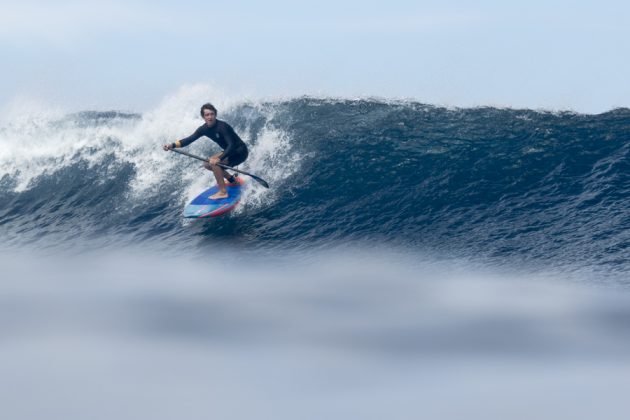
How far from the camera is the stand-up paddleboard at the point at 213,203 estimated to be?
45.9 feet

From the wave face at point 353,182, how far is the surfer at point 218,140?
0.76m

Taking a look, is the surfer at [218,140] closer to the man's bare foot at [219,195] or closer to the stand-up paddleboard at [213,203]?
the man's bare foot at [219,195]

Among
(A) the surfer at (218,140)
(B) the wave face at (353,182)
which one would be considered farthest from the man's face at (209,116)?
(B) the wave face at (353,182)

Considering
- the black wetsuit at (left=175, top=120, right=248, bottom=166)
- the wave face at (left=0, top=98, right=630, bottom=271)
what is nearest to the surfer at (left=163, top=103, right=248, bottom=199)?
the black wetsuit at (left=175, top=120, right=248, bottom=166)

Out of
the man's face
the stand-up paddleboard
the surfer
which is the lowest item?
the stand-up paddleboard

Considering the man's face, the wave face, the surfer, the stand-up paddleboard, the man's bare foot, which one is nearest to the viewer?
the wave face

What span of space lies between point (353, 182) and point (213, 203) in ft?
8.98

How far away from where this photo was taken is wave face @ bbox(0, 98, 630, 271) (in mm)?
12867

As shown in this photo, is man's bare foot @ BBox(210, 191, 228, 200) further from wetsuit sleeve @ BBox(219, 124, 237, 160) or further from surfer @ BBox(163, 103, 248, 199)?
wetsuit sleeve @ BBox(219, 124, 237, 160)

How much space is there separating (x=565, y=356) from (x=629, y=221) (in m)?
4.37

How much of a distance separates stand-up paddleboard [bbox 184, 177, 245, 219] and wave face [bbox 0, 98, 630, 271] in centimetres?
20

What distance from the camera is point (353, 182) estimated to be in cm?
1484

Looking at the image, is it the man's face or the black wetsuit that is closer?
the man's face

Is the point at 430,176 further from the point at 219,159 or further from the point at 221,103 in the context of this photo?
the point at 221,103
